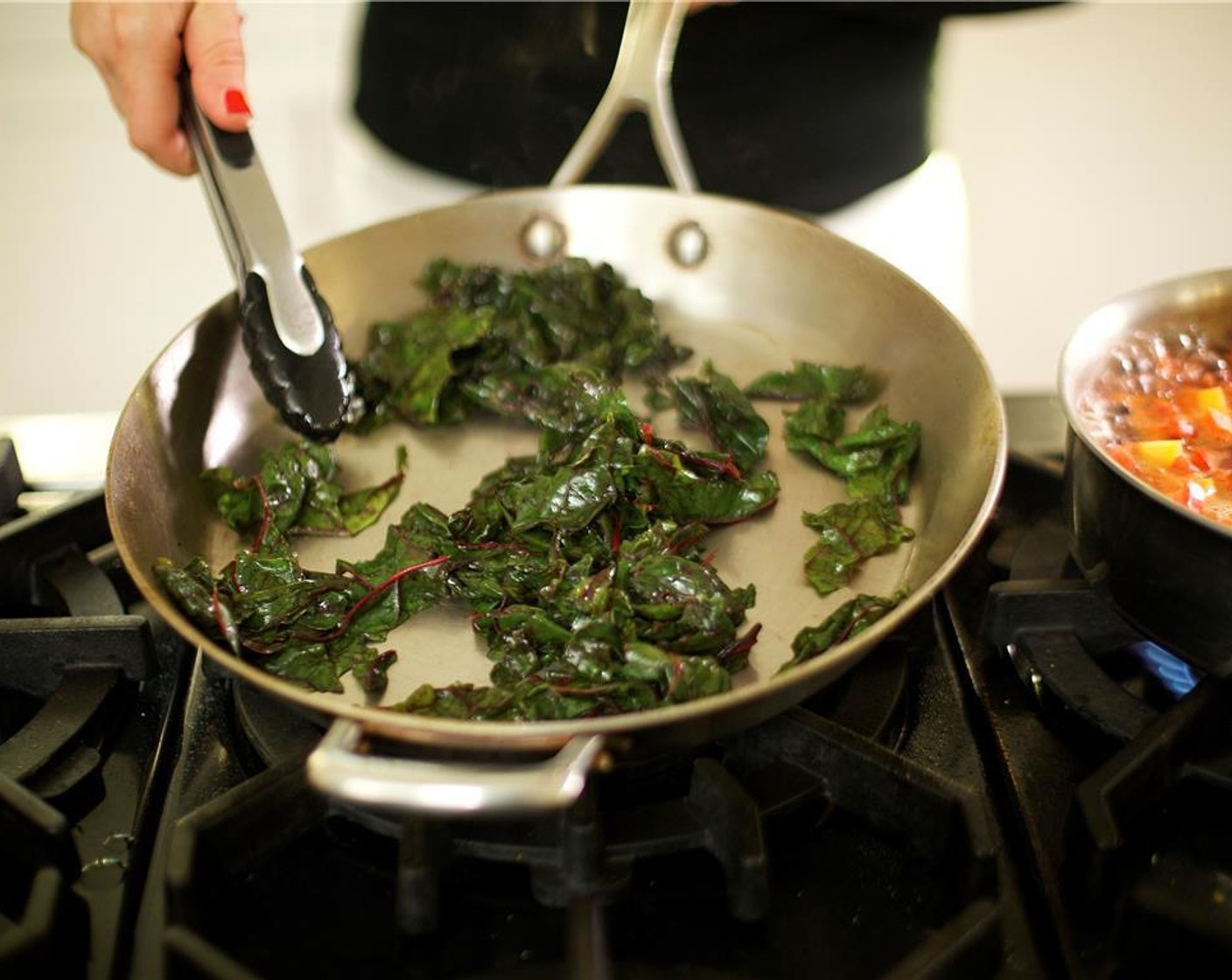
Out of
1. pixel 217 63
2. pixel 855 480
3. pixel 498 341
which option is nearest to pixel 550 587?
pixel 855 480

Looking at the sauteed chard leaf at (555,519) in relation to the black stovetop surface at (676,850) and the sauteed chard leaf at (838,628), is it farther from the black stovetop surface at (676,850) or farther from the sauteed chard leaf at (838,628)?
the black stovetop surface at (676,850)

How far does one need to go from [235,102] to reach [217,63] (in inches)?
2.2

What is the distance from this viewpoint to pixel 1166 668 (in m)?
1.28

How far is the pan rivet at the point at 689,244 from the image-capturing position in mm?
1915

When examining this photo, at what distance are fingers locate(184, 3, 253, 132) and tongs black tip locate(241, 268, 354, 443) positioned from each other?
22 cm

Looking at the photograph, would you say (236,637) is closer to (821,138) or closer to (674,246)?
(674,246)

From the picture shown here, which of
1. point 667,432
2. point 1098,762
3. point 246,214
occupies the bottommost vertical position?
point 1098,762

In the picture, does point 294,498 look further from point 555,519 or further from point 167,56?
point 167,56

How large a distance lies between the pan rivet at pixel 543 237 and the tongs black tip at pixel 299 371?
1.46ft

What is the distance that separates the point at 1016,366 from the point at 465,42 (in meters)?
1.30

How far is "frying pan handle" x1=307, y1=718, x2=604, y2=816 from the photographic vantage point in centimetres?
88

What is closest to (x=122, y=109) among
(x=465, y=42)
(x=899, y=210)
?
(x=465, y=42)

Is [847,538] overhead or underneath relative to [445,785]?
underneath

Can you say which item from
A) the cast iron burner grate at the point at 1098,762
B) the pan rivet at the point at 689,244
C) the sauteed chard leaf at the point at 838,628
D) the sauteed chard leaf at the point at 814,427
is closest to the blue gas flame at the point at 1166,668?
the cast iron burner grate at the point at 1098,762
